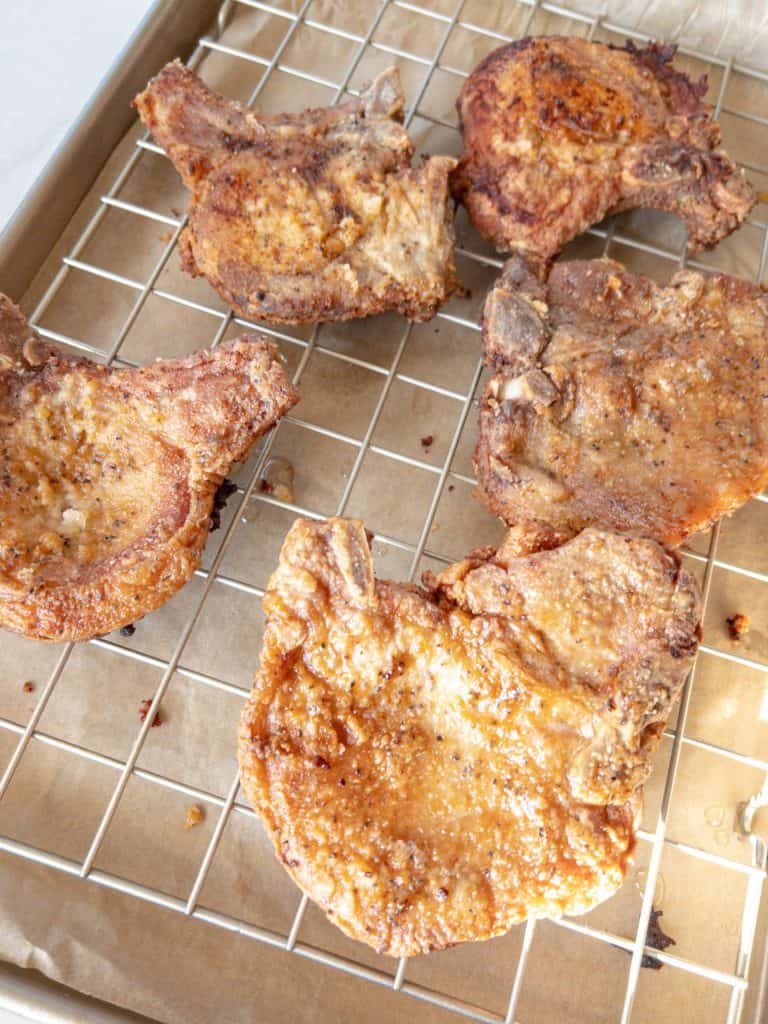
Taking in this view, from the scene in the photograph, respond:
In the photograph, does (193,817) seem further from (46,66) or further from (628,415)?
(46,66)

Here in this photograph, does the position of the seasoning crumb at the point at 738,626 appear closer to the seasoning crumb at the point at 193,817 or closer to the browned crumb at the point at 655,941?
the browned crumb at the point at 655,941

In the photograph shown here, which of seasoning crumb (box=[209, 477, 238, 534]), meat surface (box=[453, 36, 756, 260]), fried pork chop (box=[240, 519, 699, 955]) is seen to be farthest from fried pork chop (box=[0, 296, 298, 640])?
meat surface (box=[453, 36, 756, 260])

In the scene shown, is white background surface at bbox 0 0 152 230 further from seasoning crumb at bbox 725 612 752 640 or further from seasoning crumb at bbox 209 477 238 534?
seasoning crumb at bbox 725 612 752 640

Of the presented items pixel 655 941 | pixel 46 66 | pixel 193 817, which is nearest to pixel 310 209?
pixel 46 66

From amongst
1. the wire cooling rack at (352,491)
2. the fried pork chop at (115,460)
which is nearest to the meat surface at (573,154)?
the wire cooling rack at (352,491)

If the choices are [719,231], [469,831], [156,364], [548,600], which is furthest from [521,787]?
[719,231]

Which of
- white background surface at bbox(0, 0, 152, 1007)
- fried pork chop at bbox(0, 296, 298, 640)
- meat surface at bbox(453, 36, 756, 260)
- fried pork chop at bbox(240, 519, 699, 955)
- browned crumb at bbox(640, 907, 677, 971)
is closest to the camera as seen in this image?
fried pork chop at bbox(240, 519, 699, 955)

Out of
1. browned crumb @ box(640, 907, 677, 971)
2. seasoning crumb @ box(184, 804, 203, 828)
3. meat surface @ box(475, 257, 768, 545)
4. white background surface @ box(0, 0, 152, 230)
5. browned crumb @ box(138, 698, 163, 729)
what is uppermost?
meat surface @ box(475, 257, 768, 545)

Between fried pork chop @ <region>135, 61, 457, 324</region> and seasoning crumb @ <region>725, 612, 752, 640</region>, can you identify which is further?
seasoning crumb @ <region>725, 612, 752, 640</region>
